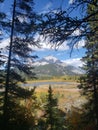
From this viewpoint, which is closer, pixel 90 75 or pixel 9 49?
pixel 9 49

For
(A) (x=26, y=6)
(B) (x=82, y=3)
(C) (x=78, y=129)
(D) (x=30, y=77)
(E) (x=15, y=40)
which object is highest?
(A) (x=26, y=6)

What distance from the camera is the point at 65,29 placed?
6.75 m

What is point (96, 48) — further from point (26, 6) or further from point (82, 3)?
point (82, 3)

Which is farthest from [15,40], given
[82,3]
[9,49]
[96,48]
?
[82,3]

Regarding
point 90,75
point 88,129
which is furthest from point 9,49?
point 88,129

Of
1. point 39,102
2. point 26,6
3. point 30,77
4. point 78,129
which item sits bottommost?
point 78,129

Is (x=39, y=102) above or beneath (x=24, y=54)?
beneath

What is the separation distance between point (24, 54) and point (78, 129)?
25351mm

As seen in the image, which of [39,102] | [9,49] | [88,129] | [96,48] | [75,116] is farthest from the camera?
[39,102]

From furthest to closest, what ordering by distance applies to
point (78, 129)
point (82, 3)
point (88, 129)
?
point (78, 129) < point (88, 129) < point (82, 3)

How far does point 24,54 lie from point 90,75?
29.5ft

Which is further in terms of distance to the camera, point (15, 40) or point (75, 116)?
point (75, 116)

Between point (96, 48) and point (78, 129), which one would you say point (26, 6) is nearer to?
point (96, 48)

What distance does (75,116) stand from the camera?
155 feet
